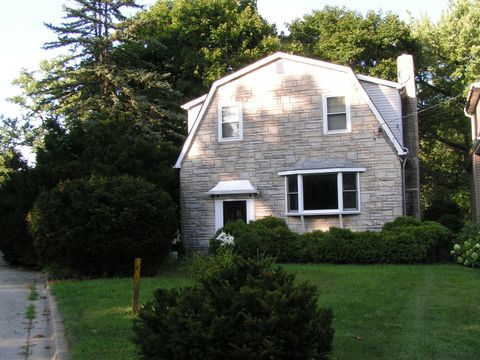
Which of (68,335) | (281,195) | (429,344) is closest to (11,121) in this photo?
(281,195)

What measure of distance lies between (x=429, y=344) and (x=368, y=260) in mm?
9290

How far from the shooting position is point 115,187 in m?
13.3

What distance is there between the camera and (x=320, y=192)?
17.9 meters

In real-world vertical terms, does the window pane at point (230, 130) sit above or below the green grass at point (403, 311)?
above

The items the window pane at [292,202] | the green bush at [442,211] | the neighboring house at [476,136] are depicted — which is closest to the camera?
the window pane at [292,202]

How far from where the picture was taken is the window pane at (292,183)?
18266 mm

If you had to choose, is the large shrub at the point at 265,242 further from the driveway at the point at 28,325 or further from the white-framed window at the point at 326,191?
the driveway at the point at 28,325

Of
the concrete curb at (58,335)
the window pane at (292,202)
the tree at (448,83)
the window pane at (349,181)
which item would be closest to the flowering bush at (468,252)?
the window pane at (349,181)

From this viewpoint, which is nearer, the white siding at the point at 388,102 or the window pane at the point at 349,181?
the window pane at the point at 349,181

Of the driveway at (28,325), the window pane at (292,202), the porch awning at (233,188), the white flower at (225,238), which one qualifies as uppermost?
the porch awning at (233,188)

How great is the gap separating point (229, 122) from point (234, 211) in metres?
3.15

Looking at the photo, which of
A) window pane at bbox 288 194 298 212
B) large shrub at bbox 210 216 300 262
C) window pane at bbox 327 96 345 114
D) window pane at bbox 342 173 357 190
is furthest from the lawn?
window pane at bbox 327 96 345 114

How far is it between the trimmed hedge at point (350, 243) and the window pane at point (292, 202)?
175 cm

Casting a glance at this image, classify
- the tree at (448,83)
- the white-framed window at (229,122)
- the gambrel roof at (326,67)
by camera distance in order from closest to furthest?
the gambrel roof at (326,67) < the white-framed window at (229,122) < the tree at (448,83)
